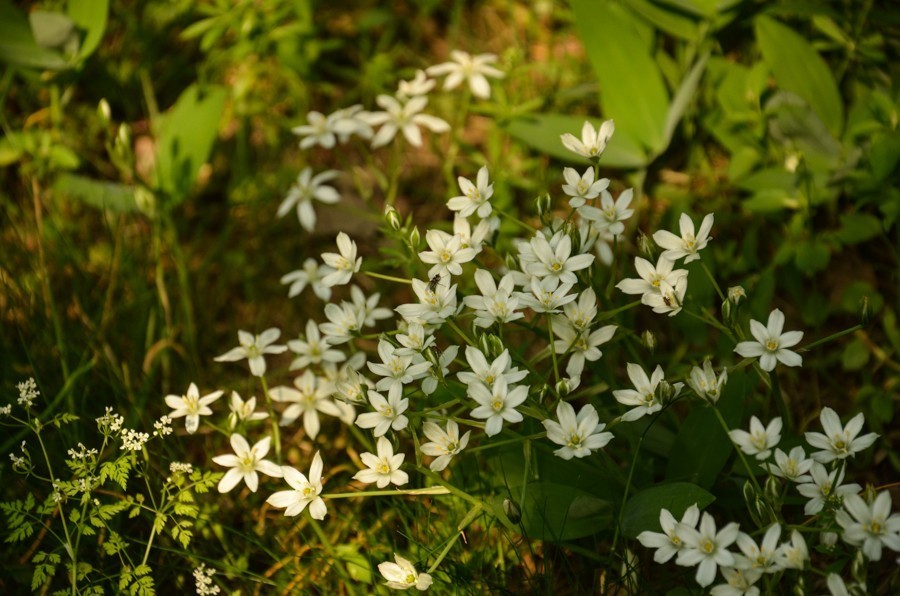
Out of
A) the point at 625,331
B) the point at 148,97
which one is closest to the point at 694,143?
the point at 625,331

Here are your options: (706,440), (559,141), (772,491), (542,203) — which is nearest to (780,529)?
(772,491)

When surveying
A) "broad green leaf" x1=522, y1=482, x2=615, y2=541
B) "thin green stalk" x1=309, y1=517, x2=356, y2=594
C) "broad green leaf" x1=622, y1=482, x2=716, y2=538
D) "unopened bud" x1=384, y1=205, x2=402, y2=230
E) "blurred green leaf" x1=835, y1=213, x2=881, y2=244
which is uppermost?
"unopened bud" x1=384, y1=205, x2=402, y2=230

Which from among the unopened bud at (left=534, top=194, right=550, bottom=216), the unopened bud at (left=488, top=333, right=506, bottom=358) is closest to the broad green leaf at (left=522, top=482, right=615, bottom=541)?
the unopened bud at (left=488, top=333, right=506, bottom=358)

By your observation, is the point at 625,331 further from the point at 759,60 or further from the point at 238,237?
the point at 238,237

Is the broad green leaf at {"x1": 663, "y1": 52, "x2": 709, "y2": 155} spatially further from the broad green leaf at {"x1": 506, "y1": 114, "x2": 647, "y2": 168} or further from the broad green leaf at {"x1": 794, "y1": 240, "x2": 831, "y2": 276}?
the broad green leaf at {"x1": 794, "y1": 240, "x2": 831, "y2": 276}

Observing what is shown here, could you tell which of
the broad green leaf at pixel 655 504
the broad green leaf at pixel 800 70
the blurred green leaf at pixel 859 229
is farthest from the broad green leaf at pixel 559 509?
the broad green leaf at pixel 800 70

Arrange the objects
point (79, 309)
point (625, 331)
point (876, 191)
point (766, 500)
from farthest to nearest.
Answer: point (79, 309)
point (876, 191)
point (625, 331)
point (766, 500)
